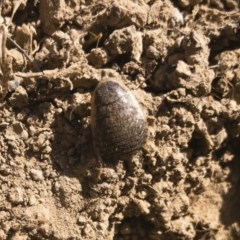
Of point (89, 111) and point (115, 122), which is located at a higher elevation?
point (89, 111)

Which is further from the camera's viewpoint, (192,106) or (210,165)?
(210,165)

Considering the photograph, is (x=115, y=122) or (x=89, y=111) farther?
(x=89, y=111)

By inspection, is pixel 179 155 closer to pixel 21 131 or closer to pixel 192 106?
pixel 192 106

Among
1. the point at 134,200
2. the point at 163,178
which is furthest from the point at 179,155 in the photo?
the point at 134,200

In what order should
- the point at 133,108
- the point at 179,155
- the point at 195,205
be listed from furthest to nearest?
the point at 195,205 < the point at 179,155 < the point at 133,108
